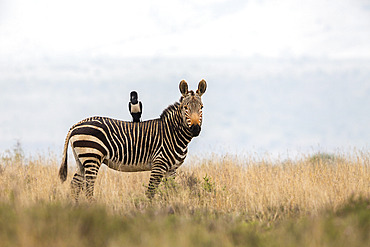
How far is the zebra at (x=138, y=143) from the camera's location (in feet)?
30.4

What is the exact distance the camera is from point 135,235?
5191 mm

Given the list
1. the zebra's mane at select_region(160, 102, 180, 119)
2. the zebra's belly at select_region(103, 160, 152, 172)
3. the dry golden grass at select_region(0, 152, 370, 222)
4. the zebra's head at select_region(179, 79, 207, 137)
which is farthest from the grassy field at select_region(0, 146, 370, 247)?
the zebra's mane at select_region(160, 102, 180, 119)

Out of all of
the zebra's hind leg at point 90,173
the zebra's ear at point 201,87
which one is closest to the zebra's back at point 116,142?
the zebra's hind leg at point 90,173

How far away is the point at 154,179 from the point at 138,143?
101 cm

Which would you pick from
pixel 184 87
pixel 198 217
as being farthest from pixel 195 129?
pixel 198 217

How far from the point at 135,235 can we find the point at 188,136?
15.5 ft

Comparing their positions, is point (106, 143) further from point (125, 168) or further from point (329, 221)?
point (329, 221)

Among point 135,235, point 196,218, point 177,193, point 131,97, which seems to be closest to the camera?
point 135,235

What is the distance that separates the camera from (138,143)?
9.79 metres

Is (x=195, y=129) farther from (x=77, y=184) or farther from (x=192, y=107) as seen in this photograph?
(x=77, y=184)

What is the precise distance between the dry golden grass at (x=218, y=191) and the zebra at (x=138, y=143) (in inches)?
17.0

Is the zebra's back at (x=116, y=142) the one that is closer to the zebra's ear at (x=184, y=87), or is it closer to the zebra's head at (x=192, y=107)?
the zebra's head at (x=192, y=107)

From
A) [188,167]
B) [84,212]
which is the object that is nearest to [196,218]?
[84,212]

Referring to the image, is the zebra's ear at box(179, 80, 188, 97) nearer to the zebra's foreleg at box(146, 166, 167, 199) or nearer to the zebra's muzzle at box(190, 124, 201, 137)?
the zebra's muzzle at box(190, 124, 201, 137)
